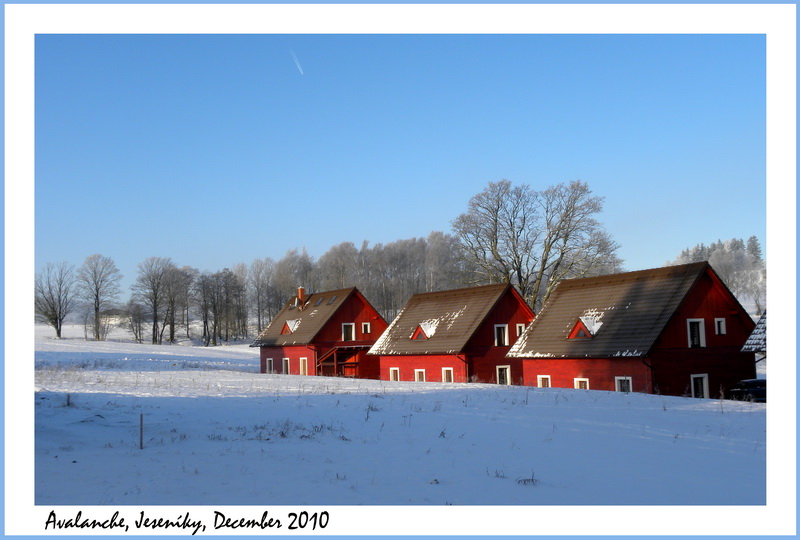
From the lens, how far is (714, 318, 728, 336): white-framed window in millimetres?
32750

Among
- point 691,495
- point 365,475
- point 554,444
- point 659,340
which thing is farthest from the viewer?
point 659,340

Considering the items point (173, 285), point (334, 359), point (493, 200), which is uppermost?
point (493, 200)

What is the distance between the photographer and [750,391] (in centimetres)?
2855

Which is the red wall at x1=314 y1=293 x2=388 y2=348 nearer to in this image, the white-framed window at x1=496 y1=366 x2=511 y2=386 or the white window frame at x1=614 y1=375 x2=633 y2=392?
the white-framed window at x1=496 y1=366 x2=511 y2=386

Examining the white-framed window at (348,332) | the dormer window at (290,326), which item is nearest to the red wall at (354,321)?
the white-framed window at (348,332)

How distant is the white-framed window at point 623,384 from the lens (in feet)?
101

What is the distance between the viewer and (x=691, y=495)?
10258 mm

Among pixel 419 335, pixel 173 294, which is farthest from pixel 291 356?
pixel 173 294

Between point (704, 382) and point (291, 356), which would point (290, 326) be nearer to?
point (291, 356)

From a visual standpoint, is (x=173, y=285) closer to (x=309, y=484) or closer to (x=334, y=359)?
(x=334, y=359)

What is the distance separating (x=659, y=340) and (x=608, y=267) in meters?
Answer: 23.6

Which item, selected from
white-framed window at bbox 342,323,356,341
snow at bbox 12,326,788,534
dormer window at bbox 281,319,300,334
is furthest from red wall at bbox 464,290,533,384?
dormer window at bbox 281,319,300,334

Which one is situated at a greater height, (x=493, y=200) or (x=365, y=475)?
(x=493, y=200)

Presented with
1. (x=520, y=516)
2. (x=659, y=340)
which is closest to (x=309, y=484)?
(x=520, y=516)
